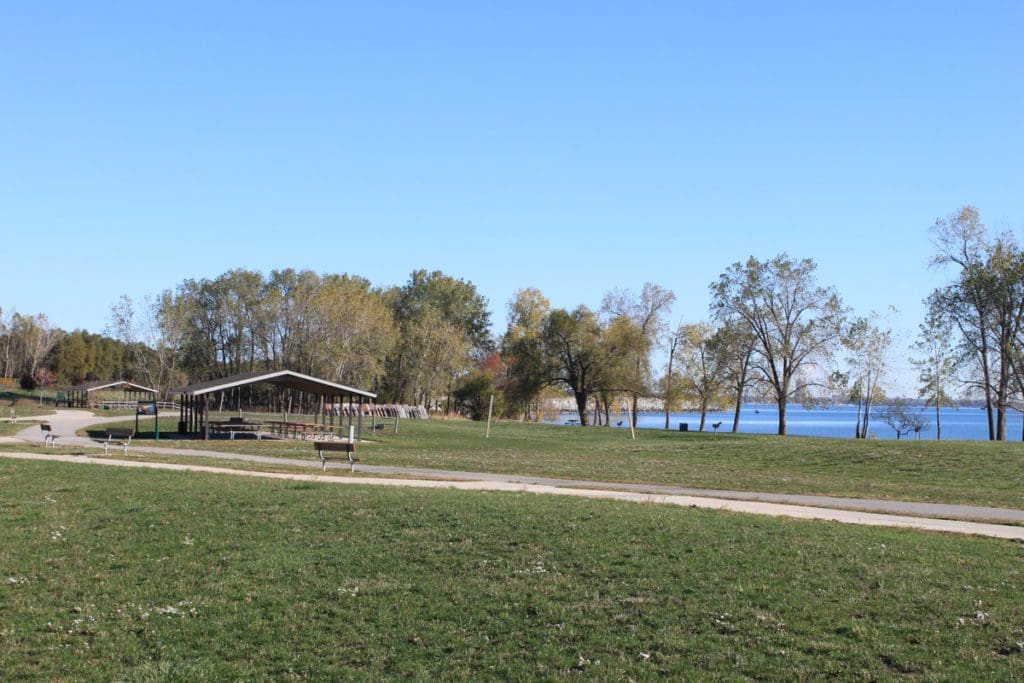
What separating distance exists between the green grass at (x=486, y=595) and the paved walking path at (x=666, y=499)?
1.49 metres

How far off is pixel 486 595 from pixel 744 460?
82.8 feet

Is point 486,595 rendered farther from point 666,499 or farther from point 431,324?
point 431,324

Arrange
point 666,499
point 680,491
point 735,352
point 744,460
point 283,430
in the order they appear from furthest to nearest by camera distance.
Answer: point 735,352
point 283,430
point 744,460
point 680,491
point 666,499

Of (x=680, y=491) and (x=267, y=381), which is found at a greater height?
(x=267, y=381)

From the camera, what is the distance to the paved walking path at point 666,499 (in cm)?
1440

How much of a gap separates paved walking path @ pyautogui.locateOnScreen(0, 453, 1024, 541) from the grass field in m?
3.98

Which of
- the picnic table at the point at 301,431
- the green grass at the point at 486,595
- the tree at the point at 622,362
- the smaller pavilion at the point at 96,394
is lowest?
the green grass at the point at 486,595

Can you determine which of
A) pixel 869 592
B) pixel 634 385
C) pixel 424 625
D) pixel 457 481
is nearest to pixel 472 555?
pixel 424 625

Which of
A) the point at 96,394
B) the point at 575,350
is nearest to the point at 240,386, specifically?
the point at 575,350

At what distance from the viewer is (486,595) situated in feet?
32.6

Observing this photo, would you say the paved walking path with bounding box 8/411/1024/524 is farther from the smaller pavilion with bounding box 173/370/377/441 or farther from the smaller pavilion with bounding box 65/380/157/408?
the smaller pavilion with bounding box 65/380/157/408

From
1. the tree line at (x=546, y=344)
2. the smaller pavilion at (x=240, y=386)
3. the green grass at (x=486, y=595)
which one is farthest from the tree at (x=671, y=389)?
the green grass at (x=486, y=595)

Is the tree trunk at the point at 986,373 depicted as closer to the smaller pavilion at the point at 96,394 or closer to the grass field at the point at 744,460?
the grass field at the point at 744,460

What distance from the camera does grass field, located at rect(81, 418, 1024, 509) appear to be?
22.5 meters
